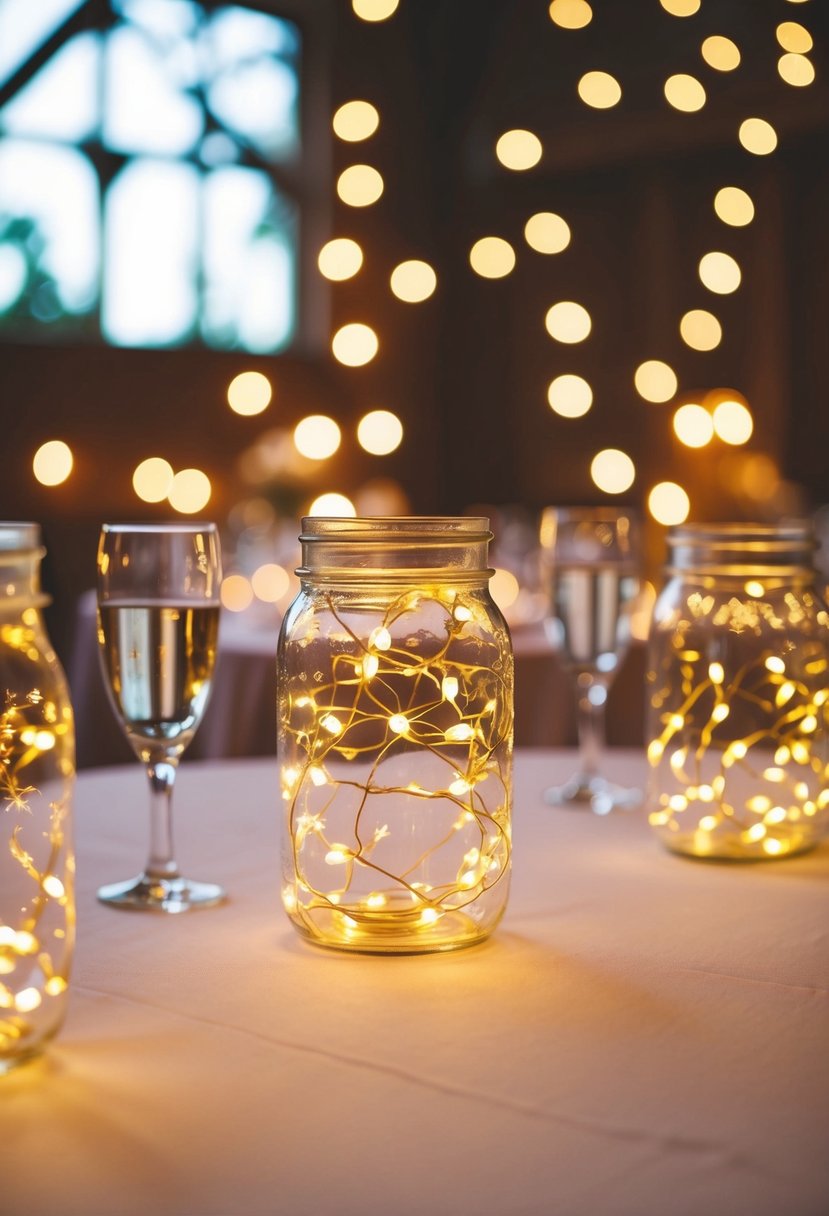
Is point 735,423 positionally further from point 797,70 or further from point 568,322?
point 797,70

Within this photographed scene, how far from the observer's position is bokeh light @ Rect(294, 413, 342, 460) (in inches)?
229

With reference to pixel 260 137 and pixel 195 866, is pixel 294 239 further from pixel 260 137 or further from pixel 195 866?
pixel 195 866

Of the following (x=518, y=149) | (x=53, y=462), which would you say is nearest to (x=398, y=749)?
(x=53, y=462)

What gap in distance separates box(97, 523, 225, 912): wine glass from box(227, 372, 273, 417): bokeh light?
4.78 metres

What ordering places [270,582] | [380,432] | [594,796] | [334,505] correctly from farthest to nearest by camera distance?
[380,432] < [334,505] < [270,582] < [594,796]

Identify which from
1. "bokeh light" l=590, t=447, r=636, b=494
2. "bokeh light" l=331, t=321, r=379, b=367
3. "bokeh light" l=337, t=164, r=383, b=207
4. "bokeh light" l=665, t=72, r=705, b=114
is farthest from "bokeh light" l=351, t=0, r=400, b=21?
"bokeh light" l=590, t=447, r=636, b=494

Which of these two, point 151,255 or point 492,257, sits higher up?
point 492,257

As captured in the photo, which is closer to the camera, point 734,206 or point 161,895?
point 161,895

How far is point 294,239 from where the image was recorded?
5742 mm

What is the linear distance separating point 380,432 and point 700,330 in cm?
150

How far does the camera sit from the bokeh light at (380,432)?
6.06 meters

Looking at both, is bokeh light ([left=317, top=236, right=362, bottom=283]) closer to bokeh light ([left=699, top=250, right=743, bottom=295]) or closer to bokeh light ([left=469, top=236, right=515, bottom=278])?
bokeh light ([left=469, top=236, right=515, bottom=278])

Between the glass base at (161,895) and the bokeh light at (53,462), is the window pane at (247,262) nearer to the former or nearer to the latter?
the bokeh light at (53,462)

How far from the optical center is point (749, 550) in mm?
874
